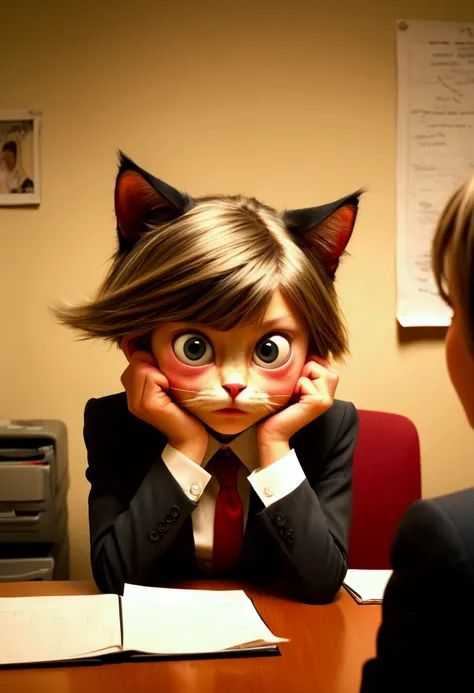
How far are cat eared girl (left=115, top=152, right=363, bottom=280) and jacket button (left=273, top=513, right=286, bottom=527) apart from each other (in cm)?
40

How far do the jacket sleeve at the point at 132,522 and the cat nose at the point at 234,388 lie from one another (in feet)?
0.53

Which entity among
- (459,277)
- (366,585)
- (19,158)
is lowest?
(366,585)

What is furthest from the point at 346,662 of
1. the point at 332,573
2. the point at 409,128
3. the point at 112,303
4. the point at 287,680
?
the point at 409,128

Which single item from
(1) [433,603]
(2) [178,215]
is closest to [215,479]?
(2) [178,215]

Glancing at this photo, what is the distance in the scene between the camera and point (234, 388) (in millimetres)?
1002

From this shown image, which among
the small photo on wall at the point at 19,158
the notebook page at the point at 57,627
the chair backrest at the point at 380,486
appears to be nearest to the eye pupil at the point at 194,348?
the notebook page at the point at 57,627

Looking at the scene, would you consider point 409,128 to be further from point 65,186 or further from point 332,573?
point 332,573

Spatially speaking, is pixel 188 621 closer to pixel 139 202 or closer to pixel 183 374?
pixel 183 374

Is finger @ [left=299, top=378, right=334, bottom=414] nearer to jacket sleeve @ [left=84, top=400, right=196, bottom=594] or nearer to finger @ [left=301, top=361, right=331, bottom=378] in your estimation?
finger @ [left=301, top=361, right=331, bottom=378]

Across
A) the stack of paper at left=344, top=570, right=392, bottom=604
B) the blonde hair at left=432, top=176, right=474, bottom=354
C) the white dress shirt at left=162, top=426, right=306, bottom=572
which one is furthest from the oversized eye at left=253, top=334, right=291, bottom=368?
the blonde hair at left=432, top=176, right=474, bottom=354

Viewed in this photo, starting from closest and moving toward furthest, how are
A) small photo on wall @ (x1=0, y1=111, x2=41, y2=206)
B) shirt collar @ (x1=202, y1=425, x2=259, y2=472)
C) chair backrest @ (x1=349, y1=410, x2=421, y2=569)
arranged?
shirt collar @ (x1=202, y1=425, x2=259, y2=472), chair backrest @ (x1=349, y1=410, x2=421, y2=569), small photo on wall @ (x1=0, y1=111, x2=41, y2=206)

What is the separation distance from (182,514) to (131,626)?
19cm

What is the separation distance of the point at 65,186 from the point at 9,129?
0.65ft

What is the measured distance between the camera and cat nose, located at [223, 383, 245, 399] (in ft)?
3.28
